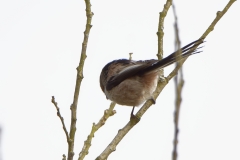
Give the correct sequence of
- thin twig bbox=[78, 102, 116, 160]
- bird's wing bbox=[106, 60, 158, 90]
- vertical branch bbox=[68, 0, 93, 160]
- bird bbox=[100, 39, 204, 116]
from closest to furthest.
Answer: vertical branch bbox=[68, 0, 93, 160] < thin twig bbox=[78, 102, 116, 160] < bird's wing bbox=[106, 60, 158, 90] < bird bbox=[100, 39, 204, 116]

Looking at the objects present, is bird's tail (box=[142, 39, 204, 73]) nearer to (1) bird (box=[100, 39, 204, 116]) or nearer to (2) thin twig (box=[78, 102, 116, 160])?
(1) bird (box=[100, 39, 204, 116])

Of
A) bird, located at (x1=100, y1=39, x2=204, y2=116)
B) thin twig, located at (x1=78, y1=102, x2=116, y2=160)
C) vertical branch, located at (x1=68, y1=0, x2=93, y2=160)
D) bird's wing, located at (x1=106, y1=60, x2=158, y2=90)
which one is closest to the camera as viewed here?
vertical branch, located at (x1=68, y1=0, x2=93, y2=160)

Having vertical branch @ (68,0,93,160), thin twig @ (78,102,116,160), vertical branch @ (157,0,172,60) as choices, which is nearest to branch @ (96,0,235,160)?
vertical branch @ (157,0,172,60)

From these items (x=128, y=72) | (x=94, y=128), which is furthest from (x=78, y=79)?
(x=128, y=72)

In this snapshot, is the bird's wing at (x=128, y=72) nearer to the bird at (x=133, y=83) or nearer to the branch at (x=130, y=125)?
the bird at (x=133, y=83)

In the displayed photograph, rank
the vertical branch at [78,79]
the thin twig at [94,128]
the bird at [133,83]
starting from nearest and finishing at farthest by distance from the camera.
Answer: the vertical branch at [78,79]
the thin twig at [94,128]
the bird at [133,83]

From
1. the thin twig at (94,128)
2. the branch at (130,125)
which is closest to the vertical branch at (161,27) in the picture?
the branch at (130,125)

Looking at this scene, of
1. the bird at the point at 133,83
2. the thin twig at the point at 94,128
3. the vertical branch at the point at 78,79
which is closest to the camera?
the vertical branch at the point at 78,79

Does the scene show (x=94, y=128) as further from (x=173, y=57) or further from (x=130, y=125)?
(x=173, y=57)

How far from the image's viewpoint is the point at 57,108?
328cm

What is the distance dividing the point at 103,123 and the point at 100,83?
6.47ft

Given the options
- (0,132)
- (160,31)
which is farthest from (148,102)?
(0,132)

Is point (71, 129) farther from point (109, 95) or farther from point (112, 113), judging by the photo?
point (109, 95)

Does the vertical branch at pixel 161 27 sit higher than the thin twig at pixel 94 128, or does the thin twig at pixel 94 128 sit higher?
the vertical branch at pixel 161 27
